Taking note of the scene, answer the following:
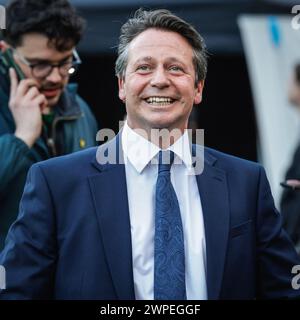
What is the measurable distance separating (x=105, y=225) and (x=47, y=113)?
123 centimetres

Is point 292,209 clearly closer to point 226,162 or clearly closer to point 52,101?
point 52,101

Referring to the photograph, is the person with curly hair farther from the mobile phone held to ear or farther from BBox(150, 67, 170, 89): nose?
BBox(150, 67, 170, 89): nose

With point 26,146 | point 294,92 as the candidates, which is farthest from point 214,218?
point 294,92

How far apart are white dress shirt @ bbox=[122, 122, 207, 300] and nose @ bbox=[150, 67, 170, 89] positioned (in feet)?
0.60

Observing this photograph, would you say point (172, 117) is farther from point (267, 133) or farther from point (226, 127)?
point (226, 127)

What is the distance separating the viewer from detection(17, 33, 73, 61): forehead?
3.92 metres

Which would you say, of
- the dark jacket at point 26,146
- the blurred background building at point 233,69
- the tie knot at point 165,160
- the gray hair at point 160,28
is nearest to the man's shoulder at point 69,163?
the tie knot at point 165,160

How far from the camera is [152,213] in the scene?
2982 millimetres

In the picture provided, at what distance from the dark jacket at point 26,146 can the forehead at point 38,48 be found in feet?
0.53

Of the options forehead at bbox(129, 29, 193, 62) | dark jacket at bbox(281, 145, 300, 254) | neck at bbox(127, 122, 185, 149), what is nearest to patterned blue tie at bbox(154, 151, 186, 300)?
neck at bbox(127, 122, 185, 149)

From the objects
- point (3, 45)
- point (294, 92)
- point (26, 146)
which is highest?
point (294, 92)

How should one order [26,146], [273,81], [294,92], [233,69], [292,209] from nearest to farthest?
[26,146] < [292,209] < [294,92] < [273,81] < [233,69]

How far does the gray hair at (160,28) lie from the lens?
312 cm

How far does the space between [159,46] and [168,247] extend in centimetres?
69
